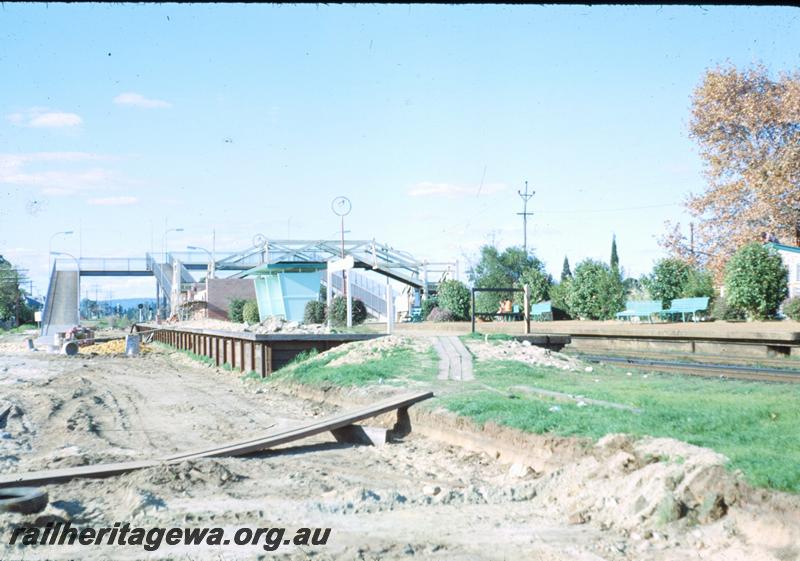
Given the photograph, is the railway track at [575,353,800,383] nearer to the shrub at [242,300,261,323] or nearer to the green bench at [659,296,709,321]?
the green bench at [659,296,709,321]

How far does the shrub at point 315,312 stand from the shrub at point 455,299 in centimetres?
778

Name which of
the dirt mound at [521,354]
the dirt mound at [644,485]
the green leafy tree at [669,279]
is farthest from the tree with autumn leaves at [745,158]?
the dirt mound at [644,485]

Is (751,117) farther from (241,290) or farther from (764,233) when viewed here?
(241,290)

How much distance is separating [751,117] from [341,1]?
34.7 metres

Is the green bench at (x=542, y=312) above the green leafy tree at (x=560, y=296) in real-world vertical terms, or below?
below

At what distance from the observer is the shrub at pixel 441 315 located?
42.4 m

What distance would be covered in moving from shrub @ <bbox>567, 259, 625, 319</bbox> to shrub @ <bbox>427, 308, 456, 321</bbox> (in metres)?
5.71

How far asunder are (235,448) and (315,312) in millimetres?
28114

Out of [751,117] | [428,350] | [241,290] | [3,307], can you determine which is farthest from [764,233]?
[3,307]

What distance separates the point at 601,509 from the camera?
6410mm

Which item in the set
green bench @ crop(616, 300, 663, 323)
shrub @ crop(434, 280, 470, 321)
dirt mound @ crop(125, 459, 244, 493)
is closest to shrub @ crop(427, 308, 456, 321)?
shrub @ crop(434, 280, 470, 321)

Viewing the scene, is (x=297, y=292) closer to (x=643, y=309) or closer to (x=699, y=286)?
(x=643, y=309)

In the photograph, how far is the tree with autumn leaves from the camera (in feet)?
115

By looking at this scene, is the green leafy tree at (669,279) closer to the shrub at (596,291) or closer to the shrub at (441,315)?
the shrub at (596,291)
